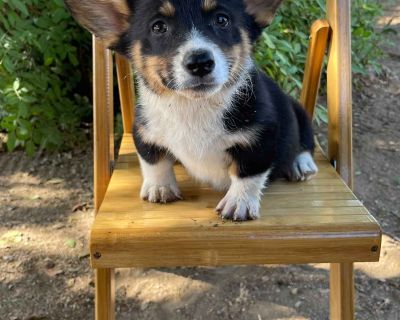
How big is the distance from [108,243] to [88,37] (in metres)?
1.60

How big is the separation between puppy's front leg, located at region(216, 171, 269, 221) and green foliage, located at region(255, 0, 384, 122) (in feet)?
2.98

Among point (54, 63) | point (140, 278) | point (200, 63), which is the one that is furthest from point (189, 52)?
point (54, 63)

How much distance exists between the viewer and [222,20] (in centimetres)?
125

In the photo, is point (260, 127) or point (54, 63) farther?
point (54, 63)

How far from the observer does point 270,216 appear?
4.32 feet

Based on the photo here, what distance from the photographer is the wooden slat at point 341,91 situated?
1570 millimetres

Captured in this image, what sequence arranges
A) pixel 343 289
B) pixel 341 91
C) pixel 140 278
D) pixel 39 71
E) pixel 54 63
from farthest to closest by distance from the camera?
pixel 54 63, pixel 39 71, pixel 140 278, pixel 341 91, pixel 343 289

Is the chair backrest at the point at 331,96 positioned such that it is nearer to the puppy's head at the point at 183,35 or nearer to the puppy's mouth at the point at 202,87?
the puppy's head at the point at 183,35

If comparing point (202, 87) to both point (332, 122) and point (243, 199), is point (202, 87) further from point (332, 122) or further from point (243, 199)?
point (332, 122)

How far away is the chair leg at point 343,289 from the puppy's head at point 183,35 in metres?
0.56

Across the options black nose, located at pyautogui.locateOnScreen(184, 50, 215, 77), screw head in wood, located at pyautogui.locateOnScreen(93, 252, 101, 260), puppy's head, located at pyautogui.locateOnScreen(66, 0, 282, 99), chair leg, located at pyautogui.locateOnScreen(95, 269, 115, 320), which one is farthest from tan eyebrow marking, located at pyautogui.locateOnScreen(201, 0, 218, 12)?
chair leg, located at pyautogui.locateOnScreen(95, 269, 115, 320)

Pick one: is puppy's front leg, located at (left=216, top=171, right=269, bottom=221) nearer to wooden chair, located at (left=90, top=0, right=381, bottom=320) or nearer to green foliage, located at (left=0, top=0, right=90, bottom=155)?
wooden chair, located at (left=90, top=0, right=381, bottom=320)

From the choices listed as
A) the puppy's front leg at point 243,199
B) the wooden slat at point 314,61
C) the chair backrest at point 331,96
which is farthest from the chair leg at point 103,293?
the wooden slat at point 314,61

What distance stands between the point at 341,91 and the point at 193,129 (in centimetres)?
49
